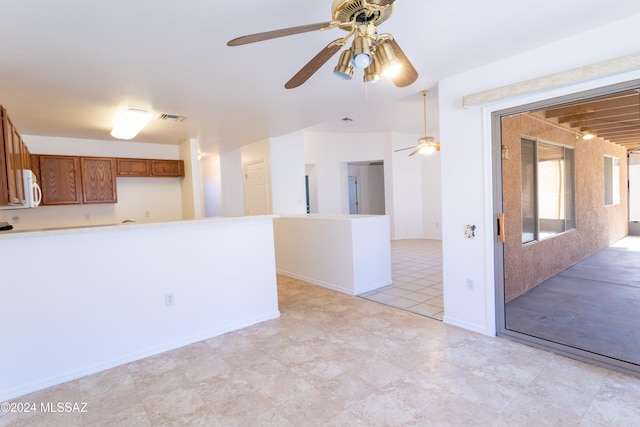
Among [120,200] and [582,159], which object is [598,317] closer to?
[582,159]

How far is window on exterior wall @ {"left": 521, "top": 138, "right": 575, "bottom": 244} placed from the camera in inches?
150

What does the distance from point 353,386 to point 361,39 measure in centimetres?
201

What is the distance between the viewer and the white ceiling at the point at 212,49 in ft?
5.80

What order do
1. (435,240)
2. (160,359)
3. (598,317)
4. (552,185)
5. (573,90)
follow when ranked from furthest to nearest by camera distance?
(435,240)
(552,185)
(598,317)
(160,359)
(573,90)

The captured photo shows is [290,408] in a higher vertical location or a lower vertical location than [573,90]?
lower

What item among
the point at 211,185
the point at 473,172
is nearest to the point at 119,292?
the point at 473,172

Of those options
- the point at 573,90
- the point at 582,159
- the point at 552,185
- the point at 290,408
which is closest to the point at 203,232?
the point at 290,408

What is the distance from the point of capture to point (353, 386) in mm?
2143

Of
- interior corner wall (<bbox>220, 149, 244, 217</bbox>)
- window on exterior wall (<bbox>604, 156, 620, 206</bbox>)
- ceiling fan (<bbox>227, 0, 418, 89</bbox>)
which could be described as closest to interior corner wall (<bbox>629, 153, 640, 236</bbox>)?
window on exterior wall (<bbox>604, 156, 620, 206</bbox>)

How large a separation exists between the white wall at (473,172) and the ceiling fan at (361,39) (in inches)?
53.1

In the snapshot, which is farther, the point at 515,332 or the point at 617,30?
the point at 515,332

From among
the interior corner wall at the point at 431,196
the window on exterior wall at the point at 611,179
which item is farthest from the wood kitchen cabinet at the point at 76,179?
the window on exterior wall at the point at 611,179

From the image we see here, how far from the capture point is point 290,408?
1.95m

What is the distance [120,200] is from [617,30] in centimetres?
606
